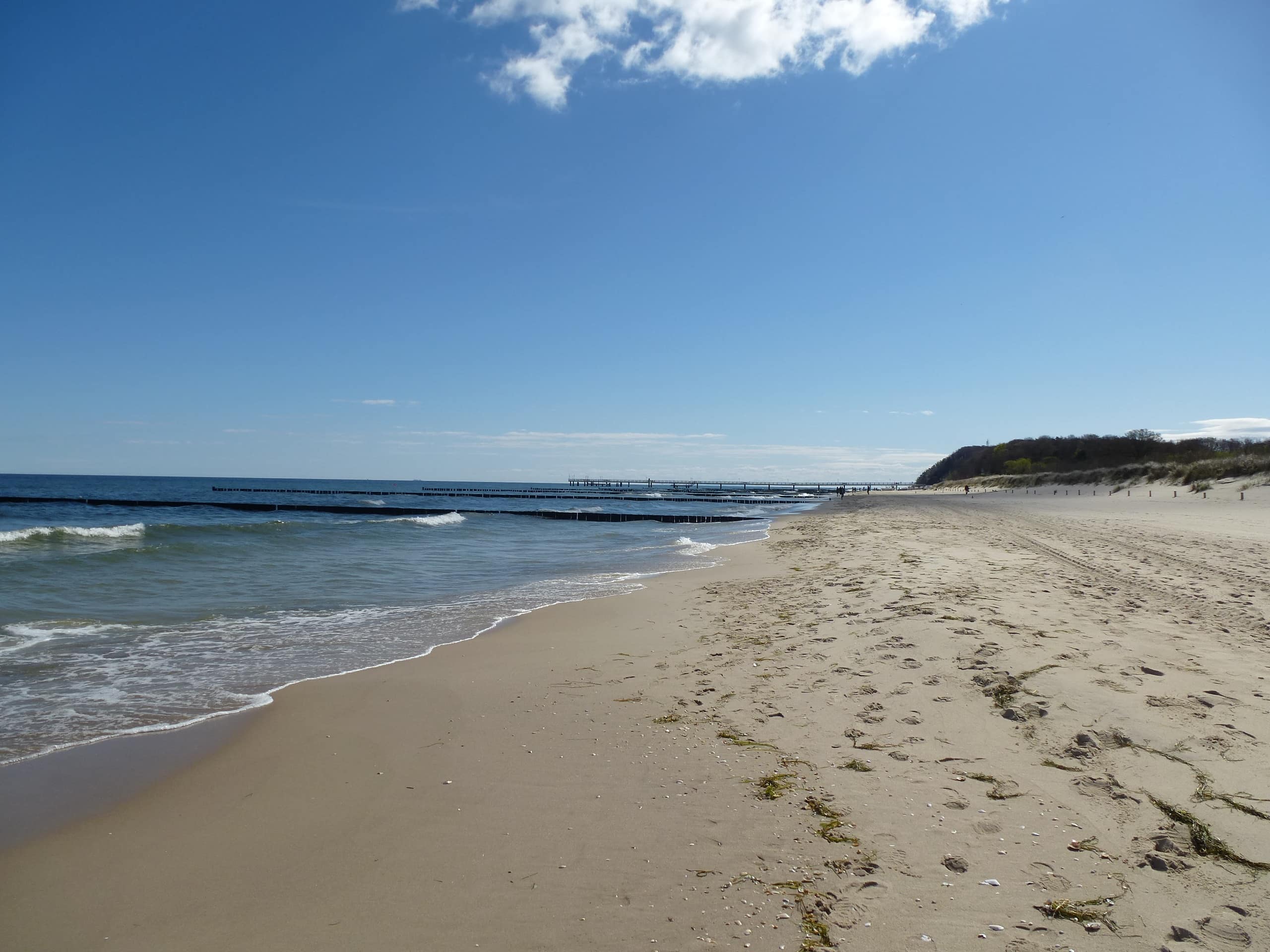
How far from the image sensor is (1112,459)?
66.1 m

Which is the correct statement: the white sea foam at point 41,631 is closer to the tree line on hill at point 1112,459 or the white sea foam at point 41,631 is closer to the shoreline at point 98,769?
the shoreline at point 98,769

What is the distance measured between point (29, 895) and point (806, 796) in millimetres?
3531

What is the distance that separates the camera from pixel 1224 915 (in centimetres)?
236

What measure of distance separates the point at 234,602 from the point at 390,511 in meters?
36.4

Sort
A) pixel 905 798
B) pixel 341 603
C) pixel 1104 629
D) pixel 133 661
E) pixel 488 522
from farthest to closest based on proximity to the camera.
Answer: pixel 488 522 → pixel 341 603 → pixel 133 661 → pixel 1104 629 → pixel 905 798

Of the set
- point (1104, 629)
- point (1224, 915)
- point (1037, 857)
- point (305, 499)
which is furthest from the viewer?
point (305, 499)

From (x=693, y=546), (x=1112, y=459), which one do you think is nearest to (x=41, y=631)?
(x=693, y=546)

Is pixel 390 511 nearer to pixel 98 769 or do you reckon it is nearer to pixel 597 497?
pixel 597 497

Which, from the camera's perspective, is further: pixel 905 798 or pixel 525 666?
pixel 525 666

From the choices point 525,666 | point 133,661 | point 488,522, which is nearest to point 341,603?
point 133,661

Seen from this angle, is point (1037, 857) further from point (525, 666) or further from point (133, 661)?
point (133, 661)

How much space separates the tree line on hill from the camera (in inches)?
1515

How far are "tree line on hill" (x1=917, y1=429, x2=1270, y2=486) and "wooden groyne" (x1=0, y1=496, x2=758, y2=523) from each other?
2621 cm

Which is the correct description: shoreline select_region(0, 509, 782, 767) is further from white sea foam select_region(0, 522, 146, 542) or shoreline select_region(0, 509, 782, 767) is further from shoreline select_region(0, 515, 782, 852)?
white sea foam select_region(0, 522, 146, 542)
